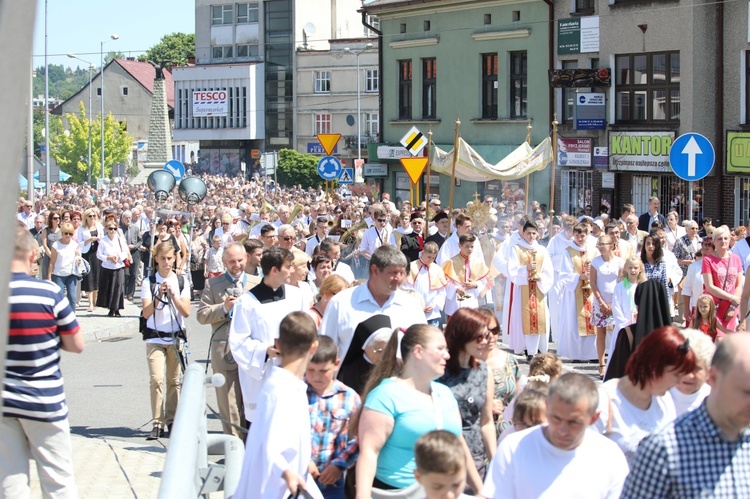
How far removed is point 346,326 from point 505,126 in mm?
30600

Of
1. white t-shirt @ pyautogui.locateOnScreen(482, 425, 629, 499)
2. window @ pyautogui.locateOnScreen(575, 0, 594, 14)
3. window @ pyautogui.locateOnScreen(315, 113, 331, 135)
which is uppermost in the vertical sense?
window @ pyautogui.locateOnScreen(315, 113, 331, 135)

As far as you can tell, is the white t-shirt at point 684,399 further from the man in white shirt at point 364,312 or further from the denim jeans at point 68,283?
the denim jeans at point 68,283

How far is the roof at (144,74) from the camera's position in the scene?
359 ft

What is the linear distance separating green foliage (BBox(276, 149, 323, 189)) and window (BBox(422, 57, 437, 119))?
24212 millimetres

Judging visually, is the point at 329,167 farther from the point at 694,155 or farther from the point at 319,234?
the point at 694,155

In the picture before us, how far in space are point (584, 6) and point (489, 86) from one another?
Answer: 5.19m

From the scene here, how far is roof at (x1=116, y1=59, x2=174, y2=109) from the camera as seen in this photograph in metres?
109

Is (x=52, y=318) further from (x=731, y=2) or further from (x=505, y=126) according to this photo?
(x=505, y=126)

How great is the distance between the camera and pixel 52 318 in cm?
514

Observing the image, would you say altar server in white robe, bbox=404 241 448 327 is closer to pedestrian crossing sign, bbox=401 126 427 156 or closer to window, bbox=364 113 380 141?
pedestrian crossing sign, bbox=401 126 427 156

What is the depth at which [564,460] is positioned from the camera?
401cm

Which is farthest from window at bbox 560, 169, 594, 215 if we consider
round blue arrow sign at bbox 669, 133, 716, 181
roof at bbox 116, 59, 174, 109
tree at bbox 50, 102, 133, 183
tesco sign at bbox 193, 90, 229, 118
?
roof at bbox 116, 59, 174, 109

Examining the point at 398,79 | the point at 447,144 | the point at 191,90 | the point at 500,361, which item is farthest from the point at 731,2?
the point at 191,90

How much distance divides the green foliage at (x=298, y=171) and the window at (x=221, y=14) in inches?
996
